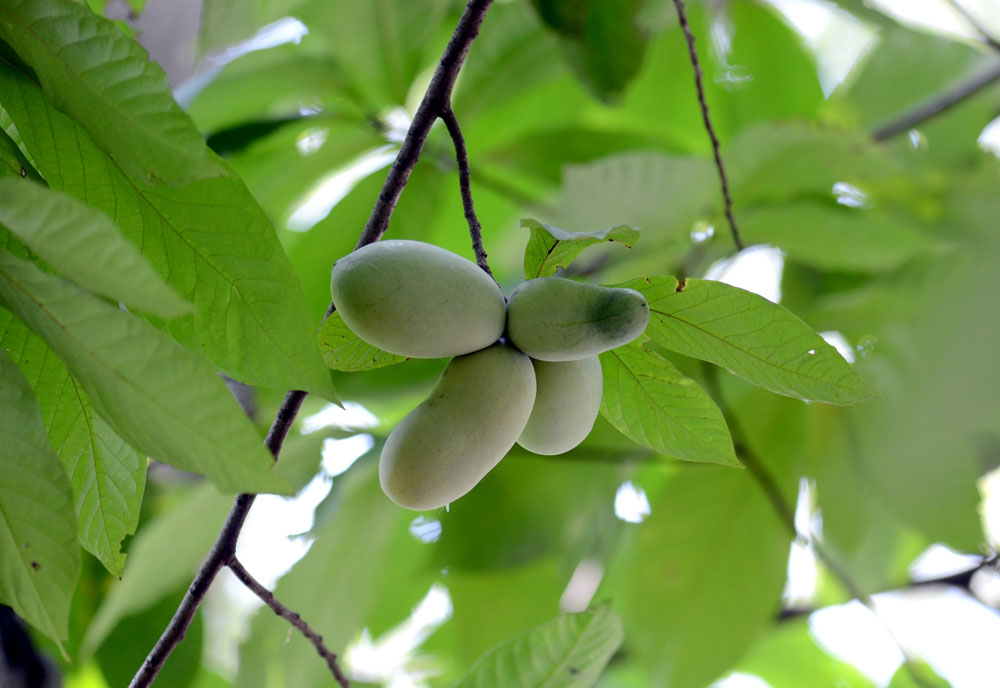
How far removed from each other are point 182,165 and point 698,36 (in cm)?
124

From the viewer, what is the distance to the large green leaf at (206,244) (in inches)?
21.4

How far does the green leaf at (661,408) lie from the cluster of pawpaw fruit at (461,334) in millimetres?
70

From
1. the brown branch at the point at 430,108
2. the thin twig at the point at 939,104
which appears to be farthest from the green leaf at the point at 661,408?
the thin twig at the point at 939,104

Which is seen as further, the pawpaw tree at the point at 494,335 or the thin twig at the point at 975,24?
the thin twig at the point at 975,24

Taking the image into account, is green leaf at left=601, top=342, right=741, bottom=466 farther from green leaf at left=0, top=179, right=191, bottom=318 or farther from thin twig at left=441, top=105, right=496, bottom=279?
green leaf at left=0, top=179, right=191, bottom=318

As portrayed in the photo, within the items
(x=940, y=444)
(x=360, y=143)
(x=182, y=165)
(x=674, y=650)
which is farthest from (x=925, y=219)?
(x=182, y=165)

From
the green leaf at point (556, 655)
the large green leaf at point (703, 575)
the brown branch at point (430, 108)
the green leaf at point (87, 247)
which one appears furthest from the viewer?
the large green leaf at point (703, 575)

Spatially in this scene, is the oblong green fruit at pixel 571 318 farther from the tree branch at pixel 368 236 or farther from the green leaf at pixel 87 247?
the green leaf at pixel 87 247

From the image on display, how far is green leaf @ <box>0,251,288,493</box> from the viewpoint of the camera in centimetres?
43

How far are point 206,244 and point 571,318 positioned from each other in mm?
244

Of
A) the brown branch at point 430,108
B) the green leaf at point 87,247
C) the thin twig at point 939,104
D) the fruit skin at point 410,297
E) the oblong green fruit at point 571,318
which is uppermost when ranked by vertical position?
the green leaf at point 87,247

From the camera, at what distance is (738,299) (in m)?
0.58

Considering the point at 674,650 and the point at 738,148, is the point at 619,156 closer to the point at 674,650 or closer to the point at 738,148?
the point at 738,148

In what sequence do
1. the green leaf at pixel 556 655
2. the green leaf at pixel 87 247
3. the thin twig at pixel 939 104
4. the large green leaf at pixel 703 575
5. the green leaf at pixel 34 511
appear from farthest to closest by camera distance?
the thin twig at pixel 939 104 < the large green leaf at pixel 703 575 < the green leaf at pixel 556 655 < the green leaf at pixel 34 511 < the green leaf at pixel 87 247
